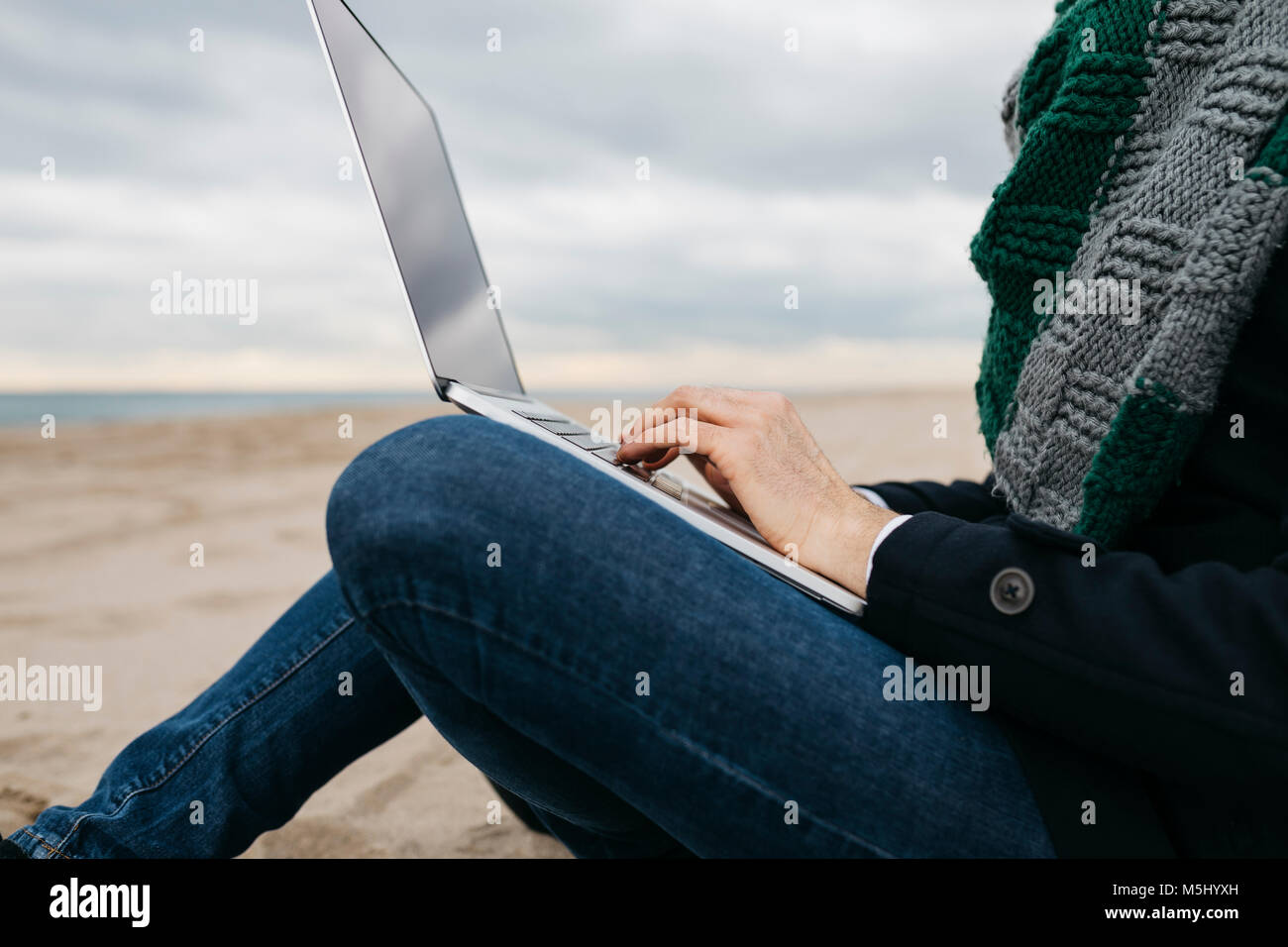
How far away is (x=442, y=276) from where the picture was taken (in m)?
1.29

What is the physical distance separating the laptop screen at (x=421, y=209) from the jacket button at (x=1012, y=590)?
0.67 metres

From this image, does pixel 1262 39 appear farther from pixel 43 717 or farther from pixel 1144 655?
pixel 43 717

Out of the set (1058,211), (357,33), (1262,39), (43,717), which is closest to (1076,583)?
(1058,211)

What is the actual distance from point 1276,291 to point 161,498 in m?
5.63

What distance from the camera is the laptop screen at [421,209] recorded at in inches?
42.8

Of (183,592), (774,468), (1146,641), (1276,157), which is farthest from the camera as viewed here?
(183,592)

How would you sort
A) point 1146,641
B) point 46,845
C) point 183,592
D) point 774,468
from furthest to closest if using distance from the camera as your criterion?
point 183,592 → point 46,845 → point 774,468 → point 1146,641

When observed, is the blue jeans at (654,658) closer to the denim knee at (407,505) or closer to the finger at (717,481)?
the denim knee at (407,505)

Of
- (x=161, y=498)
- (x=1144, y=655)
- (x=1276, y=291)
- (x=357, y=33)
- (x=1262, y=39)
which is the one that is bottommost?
(x=161, y=498)

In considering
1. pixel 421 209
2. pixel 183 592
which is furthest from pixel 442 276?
pixel 183 592

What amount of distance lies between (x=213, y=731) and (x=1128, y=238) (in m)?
1.20

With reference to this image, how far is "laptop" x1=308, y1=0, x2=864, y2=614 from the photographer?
0.78m

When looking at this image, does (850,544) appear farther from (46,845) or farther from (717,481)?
(46,845)

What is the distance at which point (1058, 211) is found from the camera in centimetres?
95
